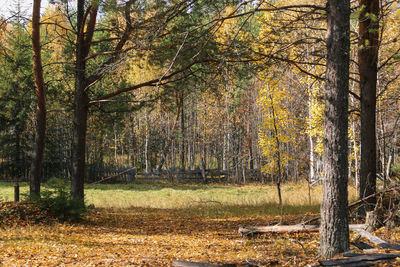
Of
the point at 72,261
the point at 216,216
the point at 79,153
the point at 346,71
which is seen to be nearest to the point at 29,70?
the point at 79,153

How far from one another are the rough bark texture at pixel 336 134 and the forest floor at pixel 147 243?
1.48 feet

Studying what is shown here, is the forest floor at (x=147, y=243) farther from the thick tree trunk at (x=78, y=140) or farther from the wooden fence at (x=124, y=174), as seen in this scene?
the wooden fence at (x=124, y=174)

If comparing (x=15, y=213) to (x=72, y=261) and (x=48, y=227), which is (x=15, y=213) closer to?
(x=48, y=227)

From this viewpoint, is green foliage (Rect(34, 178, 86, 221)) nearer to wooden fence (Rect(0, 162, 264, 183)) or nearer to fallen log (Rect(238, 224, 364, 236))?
fallen log (Rect(238, 224, 364, 236))

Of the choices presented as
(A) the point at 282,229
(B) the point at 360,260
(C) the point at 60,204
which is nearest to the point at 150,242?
(A) the point at 282,229

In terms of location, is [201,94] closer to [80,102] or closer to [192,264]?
[80,102]

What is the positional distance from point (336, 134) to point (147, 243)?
3.93 m

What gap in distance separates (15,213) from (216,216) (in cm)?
513

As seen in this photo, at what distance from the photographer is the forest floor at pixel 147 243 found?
4988 millimetres

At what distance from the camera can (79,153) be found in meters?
10.1

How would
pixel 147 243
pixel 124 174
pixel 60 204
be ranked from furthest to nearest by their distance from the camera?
pixel 124 174
pixel 60 204
pixel 147 243

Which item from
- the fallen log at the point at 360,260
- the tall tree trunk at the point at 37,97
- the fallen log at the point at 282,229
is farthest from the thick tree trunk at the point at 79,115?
the fallen log at the point at 360,260

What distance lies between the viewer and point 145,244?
21.4 ft

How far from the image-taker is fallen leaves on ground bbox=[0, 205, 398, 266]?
16.3ft
